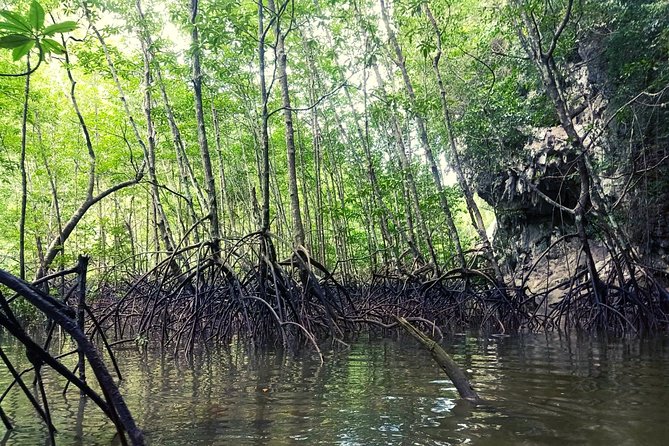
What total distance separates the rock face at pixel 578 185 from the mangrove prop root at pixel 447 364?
4.17 meters

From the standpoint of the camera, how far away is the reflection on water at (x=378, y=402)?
244 cm

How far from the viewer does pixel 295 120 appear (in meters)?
13.8

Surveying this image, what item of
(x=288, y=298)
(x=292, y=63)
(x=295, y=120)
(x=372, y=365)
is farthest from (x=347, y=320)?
(x=295, y=120)

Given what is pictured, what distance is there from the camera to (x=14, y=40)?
1225 mm

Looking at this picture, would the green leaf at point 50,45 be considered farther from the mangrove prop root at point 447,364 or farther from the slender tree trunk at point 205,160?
the slender tree trunk at point 205,160

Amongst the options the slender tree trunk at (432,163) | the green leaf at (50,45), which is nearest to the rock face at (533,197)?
the slender tree trunk at (432,163)

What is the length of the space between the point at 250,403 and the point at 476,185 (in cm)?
1113

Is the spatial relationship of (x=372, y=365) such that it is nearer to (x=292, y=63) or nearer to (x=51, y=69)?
(x=292, y=63)

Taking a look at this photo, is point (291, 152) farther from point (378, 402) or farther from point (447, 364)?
point (447, 364)

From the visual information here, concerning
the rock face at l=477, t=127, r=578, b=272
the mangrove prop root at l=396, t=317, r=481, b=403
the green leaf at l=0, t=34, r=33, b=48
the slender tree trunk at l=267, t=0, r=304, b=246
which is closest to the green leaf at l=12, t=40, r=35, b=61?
the green leaf at l=0, t=34, r=33, b=48

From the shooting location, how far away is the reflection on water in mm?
2439

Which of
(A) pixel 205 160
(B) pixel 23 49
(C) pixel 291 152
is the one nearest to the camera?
(B) pixel 23 49

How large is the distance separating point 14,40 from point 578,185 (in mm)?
11221

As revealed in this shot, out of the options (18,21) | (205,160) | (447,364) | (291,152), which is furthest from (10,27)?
(291,152)
